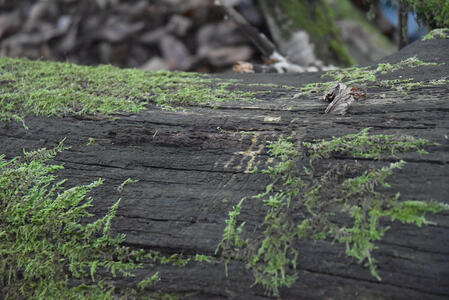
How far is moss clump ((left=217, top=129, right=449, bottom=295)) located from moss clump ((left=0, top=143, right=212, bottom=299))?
195 mm

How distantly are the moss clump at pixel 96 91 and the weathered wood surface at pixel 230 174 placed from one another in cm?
9

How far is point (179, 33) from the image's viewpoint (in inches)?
179

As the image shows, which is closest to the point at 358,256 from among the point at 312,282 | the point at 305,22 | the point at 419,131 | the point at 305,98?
the point at 312,282

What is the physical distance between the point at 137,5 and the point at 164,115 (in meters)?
3.46

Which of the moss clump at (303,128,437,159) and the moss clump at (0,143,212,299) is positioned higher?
the moss clump at (303,128,437,159)

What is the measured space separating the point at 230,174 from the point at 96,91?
1.04 meters

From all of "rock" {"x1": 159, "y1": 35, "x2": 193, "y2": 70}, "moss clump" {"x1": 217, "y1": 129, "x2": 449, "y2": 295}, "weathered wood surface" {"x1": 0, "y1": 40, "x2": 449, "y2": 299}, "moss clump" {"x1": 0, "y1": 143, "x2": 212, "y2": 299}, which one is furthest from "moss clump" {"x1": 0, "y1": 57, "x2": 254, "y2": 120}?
"rock" {"x1": 159, "y1": 35, "x2": 193, "y2": 70}

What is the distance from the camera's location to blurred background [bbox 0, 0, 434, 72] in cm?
406

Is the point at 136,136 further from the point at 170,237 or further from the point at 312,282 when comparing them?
the point at 312,282

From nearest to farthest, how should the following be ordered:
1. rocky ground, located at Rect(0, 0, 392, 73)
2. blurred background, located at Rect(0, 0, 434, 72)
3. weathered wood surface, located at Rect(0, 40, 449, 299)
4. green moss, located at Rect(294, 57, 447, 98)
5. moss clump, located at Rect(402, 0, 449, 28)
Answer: weathered wood surface, located at Rect(0, 40, 449, 299) → green moss, located at Rect(294, 57, 447, 98) → moss clump, located at Rect(402, 0, 449, 28) → blurred background, located at Rect(0, 0, 434, 72) → rocky ground, located at Rect(0, 0, 392, 73)

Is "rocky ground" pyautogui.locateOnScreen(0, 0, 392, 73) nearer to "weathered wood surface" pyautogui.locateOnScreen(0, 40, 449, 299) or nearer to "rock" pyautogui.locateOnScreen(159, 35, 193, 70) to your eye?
"rock" pyautogui.locateOnScreen(159, 35, 193, 70)

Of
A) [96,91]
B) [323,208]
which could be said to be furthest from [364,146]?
[96,91]

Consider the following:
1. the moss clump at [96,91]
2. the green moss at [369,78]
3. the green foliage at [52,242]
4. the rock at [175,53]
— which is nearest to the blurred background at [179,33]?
the rock at [175,53]

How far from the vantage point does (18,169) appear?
5.47 feet
